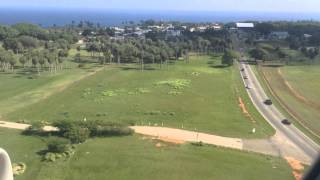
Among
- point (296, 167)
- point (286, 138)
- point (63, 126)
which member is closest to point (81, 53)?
point (63, 126)

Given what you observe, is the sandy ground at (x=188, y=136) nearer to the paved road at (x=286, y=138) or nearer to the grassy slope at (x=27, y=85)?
the paved road at (x=286, y=138)

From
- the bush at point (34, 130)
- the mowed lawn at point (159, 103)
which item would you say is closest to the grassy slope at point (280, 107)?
the mowed lawn at point (159, 103)

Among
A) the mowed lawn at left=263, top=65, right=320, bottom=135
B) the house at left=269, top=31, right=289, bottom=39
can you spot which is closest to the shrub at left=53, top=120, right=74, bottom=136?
the mowed lawn at left=263, top=65, right=320, bottom=135

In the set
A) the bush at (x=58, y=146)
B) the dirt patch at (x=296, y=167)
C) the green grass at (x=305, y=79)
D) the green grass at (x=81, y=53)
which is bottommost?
the green grass at (x=81, y=53)

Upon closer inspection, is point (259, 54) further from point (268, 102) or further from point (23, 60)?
point (23, 60)

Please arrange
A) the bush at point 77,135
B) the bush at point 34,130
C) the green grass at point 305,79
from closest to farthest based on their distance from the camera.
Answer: the bush at point 77,135 → the bush at point 34,130 → the green grass at point 305,79
